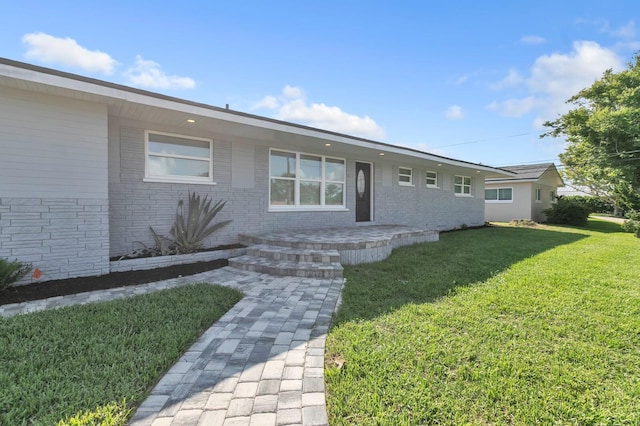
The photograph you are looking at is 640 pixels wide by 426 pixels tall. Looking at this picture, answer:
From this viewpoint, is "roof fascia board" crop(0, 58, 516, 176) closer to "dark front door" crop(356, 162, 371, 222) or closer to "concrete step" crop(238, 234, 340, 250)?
"dark front door" crop(356, 162, 371, 222)

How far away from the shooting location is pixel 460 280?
15.8 feet

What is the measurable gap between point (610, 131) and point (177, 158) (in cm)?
1847

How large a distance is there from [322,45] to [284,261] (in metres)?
7.73

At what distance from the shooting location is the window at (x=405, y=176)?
11.1 m

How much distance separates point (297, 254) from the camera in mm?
5512

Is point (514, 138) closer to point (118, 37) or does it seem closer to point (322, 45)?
point (322, 45)

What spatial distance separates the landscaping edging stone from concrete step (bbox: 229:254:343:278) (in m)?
0.65

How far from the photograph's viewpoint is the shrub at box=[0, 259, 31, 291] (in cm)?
388

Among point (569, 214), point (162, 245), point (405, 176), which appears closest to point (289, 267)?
point (162, 245)

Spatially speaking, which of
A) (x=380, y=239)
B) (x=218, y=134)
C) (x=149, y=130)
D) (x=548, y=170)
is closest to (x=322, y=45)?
(x=218, y=134)

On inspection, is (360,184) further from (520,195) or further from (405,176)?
(520,195)

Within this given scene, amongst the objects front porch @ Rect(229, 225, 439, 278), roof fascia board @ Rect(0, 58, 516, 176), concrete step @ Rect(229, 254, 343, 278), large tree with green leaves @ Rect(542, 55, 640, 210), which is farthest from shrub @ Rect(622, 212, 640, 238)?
concrete step @ Rect(229, 254, 343, 278)

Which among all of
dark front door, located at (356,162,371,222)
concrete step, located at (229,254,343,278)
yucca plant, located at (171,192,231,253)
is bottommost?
concrete step, located at (229,254,343,278)

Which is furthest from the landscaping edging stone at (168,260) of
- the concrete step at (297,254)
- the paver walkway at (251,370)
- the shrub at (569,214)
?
the shrub at (569,214)
